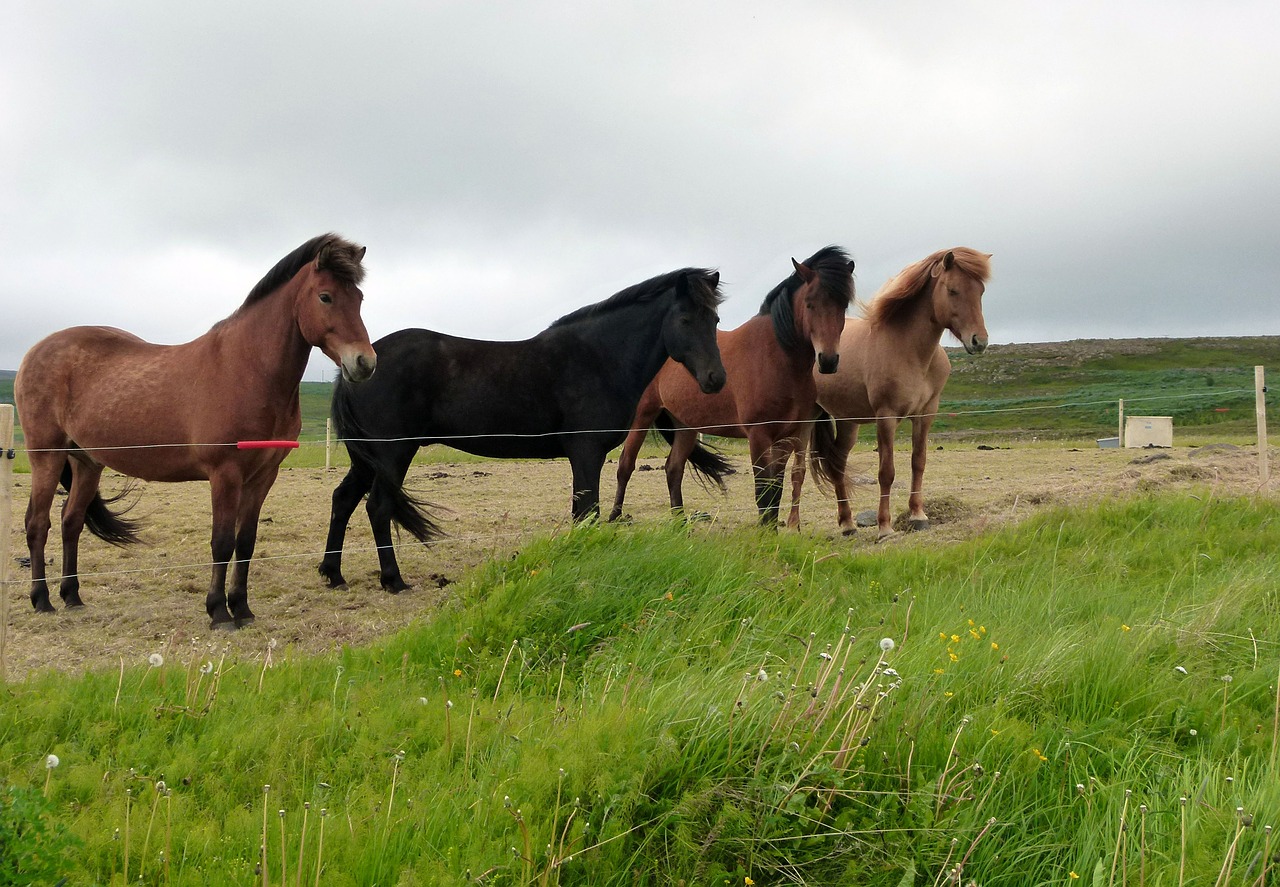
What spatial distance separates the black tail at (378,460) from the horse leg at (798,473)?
127 inches

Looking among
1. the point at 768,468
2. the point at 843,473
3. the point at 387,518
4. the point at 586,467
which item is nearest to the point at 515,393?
the point at 586,467

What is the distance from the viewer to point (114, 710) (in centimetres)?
339

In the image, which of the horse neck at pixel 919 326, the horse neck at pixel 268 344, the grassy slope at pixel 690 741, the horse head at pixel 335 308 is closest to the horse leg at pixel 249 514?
the horse neck at pixel 268 344

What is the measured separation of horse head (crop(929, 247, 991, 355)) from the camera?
7.60 metres

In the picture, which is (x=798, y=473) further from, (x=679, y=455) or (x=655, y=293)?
(x=655, y=293)

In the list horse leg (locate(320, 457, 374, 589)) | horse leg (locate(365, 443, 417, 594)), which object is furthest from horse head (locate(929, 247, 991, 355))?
horse leg (locate(320, 457, 374, 589))

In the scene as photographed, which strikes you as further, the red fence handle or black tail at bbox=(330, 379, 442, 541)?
black tail at bbox=(330, 379, 442, 541)

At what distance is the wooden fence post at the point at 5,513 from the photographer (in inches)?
161

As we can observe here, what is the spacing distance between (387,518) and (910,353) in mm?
5014

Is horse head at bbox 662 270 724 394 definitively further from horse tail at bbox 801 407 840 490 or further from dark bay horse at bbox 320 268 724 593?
horse tail at bbox 801 407 840 490

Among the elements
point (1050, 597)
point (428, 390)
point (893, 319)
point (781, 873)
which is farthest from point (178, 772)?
point (893, 319)

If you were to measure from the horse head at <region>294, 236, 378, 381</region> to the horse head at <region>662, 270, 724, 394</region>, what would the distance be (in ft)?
7.62

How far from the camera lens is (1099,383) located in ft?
222

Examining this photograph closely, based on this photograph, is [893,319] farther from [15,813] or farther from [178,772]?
[15,813]
